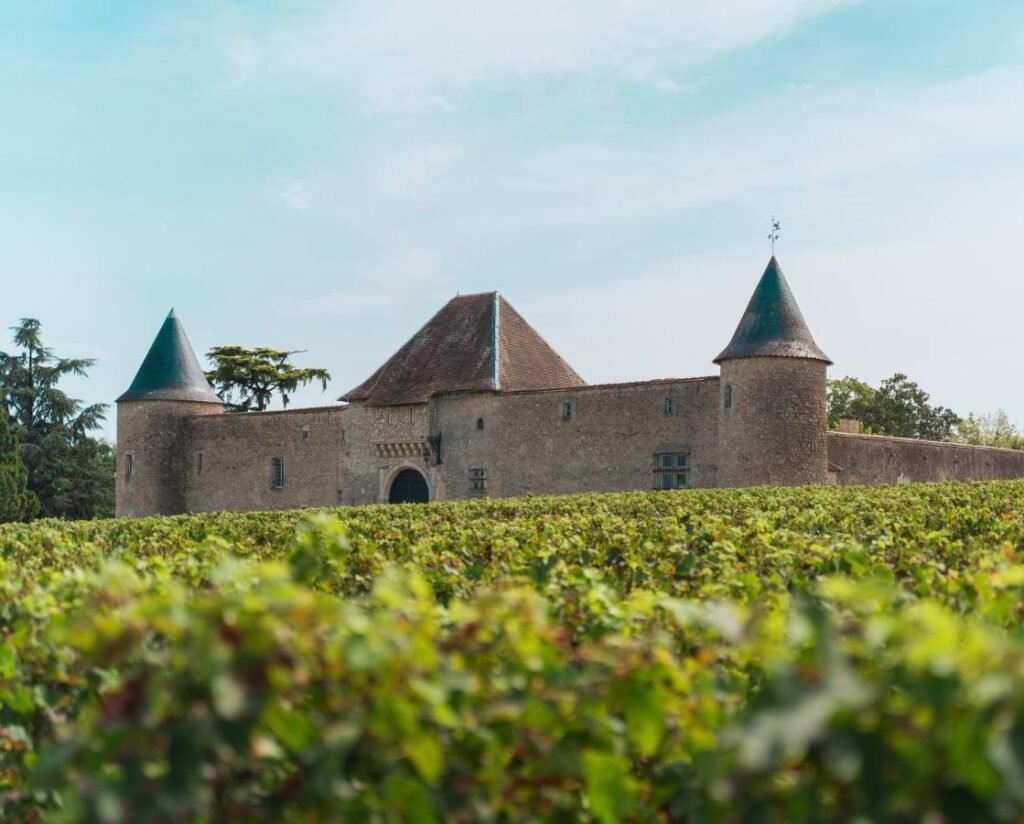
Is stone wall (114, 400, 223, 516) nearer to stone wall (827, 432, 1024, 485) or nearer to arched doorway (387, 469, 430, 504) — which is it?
arched doorway (387, 469, 430, 504)

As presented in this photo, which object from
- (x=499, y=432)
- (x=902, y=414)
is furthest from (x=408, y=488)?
(x=902, y=414)

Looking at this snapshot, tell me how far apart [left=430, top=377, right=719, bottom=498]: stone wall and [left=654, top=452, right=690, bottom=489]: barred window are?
0.11 metres

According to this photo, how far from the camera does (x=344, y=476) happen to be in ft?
127

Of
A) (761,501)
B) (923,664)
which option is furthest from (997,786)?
(761,501)

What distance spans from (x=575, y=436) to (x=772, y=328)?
5.89m

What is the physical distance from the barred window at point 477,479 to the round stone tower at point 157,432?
10167mm

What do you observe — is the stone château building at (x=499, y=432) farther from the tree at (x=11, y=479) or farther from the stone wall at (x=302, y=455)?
the tree at (x=11, y=479)

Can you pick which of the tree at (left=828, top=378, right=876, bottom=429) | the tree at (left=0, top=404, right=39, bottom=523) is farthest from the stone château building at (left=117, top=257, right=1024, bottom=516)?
the tree at (left=828, top=378, right=876, bottom=429)

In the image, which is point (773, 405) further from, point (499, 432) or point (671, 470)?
point (499, 432)

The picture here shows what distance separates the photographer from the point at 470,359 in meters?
37.1

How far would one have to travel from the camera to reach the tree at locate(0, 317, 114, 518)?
4866cm

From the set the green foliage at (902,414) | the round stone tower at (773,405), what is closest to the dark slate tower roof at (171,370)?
the round stone tower at (773,405)

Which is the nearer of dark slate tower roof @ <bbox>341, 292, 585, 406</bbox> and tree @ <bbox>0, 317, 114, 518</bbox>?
dark slate tower roof @ <bbox>341, 292, 585, 406</bbox>

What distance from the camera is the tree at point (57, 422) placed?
48656 millimetres
